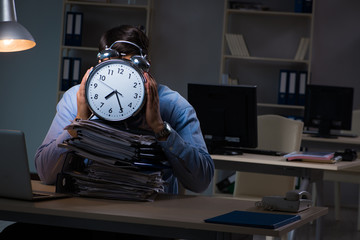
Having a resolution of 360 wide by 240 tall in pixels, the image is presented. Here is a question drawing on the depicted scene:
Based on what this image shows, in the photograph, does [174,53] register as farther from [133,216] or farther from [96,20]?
[133,216]

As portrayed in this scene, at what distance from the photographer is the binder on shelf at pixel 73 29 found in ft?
20.2

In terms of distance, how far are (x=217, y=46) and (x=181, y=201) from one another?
16.0ft

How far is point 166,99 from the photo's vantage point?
1982mm

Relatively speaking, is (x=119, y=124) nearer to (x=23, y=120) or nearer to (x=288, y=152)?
(x=288, y=152)

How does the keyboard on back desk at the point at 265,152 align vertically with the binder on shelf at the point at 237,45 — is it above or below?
below

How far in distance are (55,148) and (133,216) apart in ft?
1.66

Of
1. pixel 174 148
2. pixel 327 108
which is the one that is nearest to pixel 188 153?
pixel 174 148

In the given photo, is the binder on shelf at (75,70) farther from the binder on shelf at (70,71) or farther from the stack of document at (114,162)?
the stack of document at (114,162)

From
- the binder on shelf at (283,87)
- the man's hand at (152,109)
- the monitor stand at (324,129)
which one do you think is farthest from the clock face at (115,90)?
the binder on shelf at (283,87)

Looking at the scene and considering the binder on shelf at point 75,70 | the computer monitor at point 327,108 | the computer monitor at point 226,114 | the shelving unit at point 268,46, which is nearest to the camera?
the computer monitor at point 226,114

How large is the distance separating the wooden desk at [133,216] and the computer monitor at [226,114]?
1.74 m

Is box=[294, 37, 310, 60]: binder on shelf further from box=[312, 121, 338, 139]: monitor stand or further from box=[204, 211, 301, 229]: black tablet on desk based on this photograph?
box=[204, 211, 301, 229]: black tablet on desk

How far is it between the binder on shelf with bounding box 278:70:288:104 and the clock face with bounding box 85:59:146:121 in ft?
14.4

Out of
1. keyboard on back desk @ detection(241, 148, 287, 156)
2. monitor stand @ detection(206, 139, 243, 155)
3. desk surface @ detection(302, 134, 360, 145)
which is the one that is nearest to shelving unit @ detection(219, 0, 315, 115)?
desk surface @ detection(302, 134, 360, 145)
